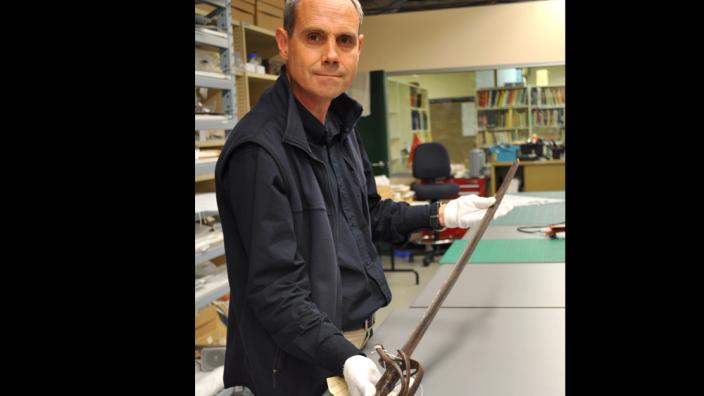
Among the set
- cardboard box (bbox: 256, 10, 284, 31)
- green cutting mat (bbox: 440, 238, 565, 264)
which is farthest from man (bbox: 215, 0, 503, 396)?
cardboard box (bbox: 256, 10, 284, 31)

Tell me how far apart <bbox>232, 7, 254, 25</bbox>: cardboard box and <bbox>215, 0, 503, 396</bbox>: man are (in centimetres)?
263

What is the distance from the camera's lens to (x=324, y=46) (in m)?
1.17

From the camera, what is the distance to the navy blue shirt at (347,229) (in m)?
1.29

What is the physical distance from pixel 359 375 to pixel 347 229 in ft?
1.31

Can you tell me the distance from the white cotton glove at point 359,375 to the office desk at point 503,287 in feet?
2.82

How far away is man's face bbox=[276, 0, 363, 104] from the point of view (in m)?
1.16

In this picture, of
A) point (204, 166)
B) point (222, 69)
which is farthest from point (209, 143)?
point (204, 166)

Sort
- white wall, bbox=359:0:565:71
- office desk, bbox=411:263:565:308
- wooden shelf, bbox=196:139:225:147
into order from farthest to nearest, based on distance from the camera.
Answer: white wall, bbox=359:0:565:71 < wooden shelf, bbox=196:139:225:147 < office desk, bbox=411:263:565:308

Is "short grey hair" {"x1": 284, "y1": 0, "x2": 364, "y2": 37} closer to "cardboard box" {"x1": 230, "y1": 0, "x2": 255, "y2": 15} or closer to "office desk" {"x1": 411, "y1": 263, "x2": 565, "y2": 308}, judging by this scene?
"office desk" {"x1": 411, "y1": 263, "x2": 565, "y2": 308}

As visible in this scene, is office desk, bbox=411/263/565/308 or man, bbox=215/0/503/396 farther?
office desk, bbox=411/263/565/308

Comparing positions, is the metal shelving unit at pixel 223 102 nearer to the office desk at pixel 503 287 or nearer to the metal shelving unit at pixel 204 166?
the metal shelving unit at pixel 204 166
